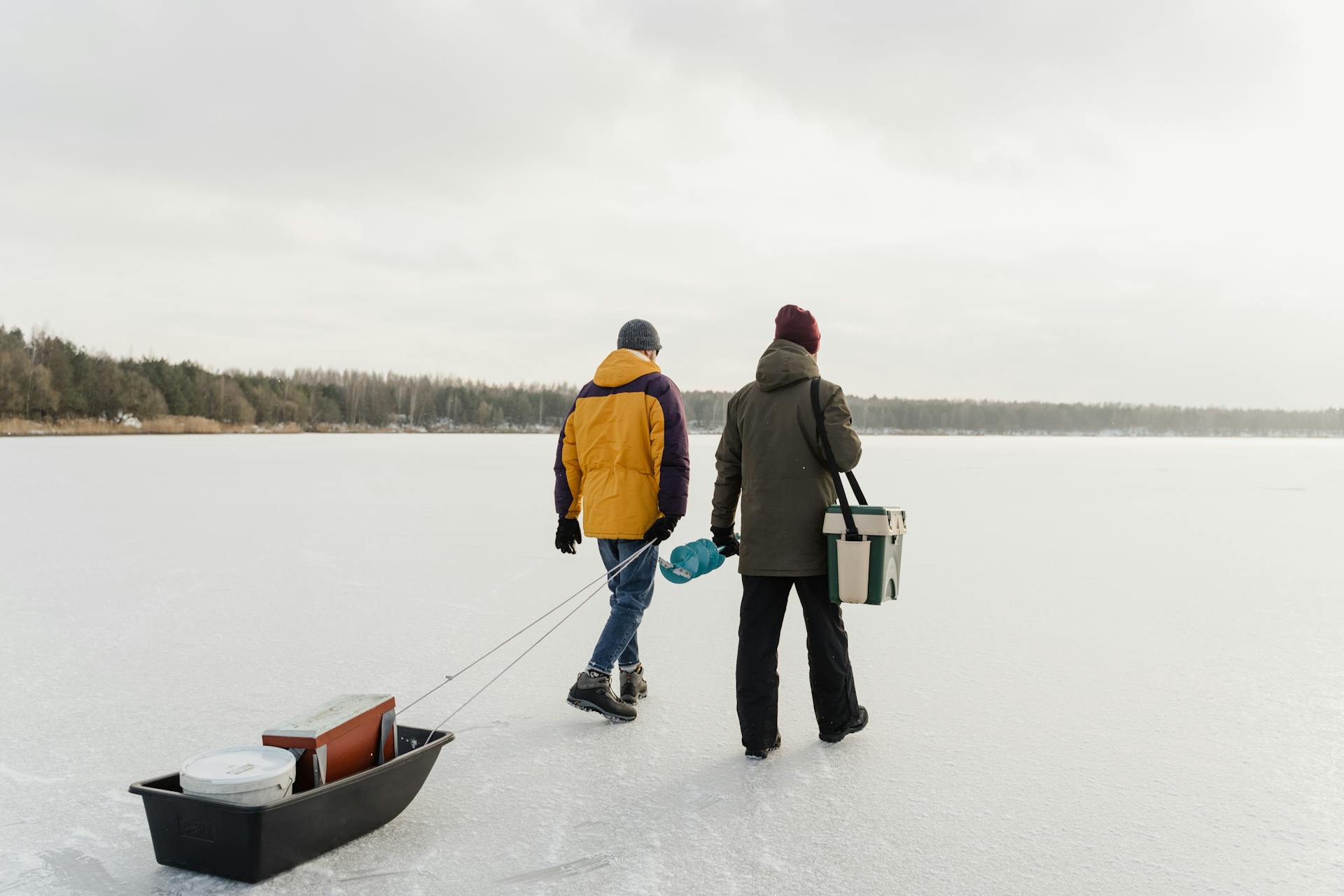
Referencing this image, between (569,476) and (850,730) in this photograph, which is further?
(569,476)

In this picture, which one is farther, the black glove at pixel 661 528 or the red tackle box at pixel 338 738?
the black glove at pixel 661 528

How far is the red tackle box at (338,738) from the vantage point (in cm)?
233

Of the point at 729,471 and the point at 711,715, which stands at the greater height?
the point at 729,471

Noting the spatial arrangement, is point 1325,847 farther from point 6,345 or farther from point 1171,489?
point 6,345

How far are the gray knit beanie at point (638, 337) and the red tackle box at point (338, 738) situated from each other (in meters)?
1.62

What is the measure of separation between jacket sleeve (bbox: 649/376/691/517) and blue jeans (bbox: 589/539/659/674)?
203 millimetres

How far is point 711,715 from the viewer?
11.9ft

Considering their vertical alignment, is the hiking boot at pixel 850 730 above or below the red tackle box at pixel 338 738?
below

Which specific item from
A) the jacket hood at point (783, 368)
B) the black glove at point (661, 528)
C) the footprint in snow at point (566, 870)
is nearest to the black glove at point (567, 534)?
the black glove at point (661, 528)

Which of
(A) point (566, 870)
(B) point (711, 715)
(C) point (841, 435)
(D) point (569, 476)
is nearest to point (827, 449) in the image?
(C) point (841, 435)

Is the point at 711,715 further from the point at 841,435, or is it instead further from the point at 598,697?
the point at 841,435

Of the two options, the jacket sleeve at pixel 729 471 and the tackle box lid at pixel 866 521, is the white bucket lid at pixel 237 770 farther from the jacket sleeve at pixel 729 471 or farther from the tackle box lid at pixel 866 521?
the tackle box lid at pixel 866 521

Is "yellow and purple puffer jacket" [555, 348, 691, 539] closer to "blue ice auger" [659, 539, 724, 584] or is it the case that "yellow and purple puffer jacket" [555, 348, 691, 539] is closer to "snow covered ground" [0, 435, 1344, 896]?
"blue ice auger" [659, 539, 724, 584]

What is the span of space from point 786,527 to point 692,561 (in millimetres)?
453
